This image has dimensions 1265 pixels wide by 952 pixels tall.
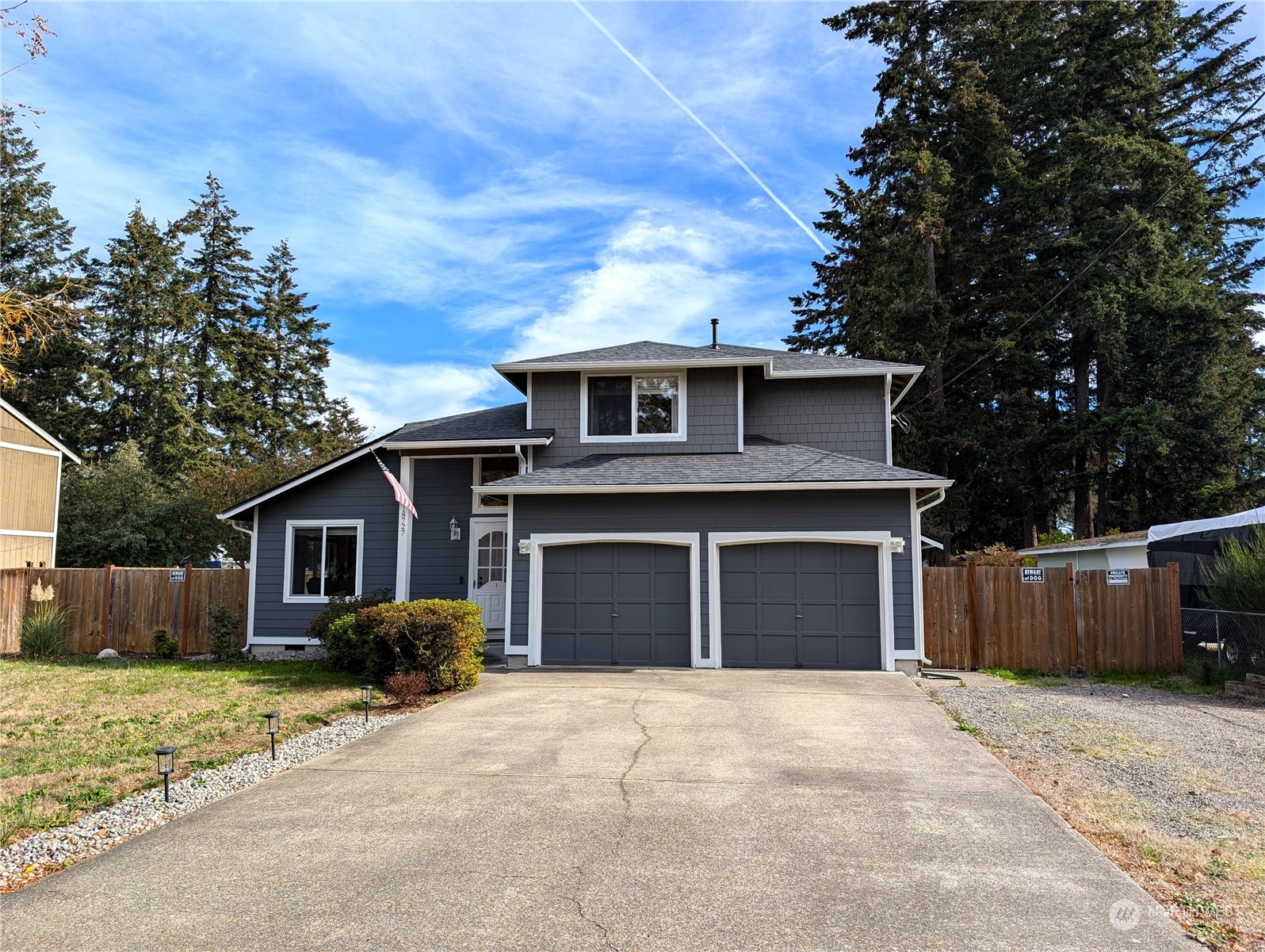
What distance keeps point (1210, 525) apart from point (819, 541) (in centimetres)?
780

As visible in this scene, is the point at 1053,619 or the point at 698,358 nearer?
the point at 1053,619

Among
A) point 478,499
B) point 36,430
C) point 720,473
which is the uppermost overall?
point 36,430

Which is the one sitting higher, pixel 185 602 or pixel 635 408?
pixel 635 408

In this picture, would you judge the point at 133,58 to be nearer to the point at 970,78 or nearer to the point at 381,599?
the point at 381,599

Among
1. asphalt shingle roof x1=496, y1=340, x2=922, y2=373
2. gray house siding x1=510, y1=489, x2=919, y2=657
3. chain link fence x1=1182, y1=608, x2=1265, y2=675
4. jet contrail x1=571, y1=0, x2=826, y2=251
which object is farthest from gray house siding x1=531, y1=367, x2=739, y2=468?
chain link fence x1=1182, y1=608, x2=1265, y2=675

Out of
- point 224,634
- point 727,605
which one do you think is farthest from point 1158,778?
point 224,634

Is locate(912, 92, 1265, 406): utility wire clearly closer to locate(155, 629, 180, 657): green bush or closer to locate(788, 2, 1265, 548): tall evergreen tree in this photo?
locate(788, 2, 1265, 548): tall evergreen tree

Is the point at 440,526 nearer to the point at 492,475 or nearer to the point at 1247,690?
the point at 492,475

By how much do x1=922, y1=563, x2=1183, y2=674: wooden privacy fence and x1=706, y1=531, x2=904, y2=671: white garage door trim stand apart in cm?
105

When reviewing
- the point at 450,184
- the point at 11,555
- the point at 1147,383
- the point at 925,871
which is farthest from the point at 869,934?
the point at 1147,383

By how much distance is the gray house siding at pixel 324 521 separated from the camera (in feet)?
52.9

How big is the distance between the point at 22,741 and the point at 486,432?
908cm

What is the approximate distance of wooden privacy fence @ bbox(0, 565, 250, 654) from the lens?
53.9 feet

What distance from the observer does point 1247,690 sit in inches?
454
